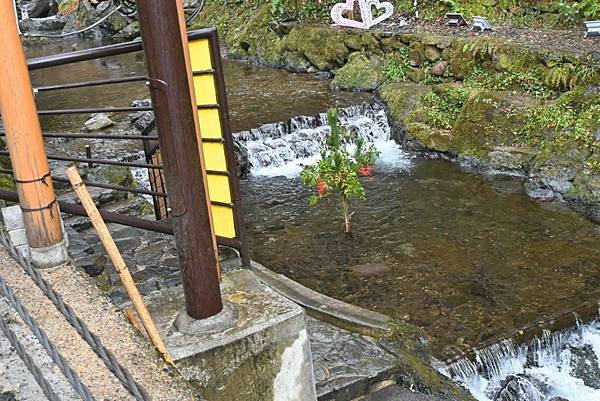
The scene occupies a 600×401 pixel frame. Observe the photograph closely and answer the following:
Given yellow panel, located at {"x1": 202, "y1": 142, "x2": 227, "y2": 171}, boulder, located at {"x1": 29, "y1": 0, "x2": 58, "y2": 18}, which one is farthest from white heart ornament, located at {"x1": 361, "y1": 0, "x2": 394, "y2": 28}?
boulder, located at {"x1": 29, "y1": 0, "x2": 58, "y2": 18}

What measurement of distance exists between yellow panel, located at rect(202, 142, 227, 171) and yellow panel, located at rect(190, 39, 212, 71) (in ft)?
1.69

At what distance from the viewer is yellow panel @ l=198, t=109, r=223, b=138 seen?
4.12 metres

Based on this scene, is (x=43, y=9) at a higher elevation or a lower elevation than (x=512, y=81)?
higher

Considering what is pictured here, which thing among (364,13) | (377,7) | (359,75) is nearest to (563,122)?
(359,75)

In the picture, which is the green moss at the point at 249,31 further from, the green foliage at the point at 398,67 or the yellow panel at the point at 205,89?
the yellow panel at the point at 205,89

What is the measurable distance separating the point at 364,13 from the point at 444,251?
28.9ft

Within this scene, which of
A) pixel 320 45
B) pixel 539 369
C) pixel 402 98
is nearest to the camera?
pixel 539 369

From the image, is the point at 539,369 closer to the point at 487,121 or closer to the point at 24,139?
the point at 24,139

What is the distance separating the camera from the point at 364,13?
14414 millimetres

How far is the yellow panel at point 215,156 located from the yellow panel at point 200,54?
51cm

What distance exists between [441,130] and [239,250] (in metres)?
6.91

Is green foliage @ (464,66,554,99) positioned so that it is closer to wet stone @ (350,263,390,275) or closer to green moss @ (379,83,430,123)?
green moss @ (379,83,430,123)

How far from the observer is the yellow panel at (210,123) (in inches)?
162

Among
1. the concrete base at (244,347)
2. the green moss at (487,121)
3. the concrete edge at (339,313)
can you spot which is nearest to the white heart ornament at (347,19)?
the green moss at (487,121)
